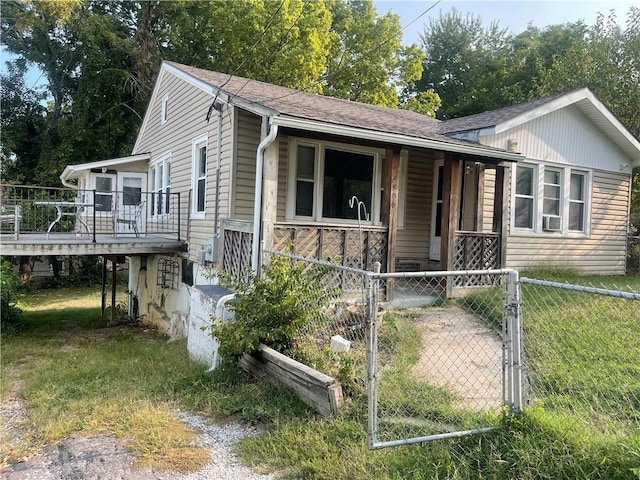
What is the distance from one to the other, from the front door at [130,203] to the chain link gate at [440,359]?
831 centimetres

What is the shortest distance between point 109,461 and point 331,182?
655cm

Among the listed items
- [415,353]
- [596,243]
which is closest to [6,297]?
[415,353]

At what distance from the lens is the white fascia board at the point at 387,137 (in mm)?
6449

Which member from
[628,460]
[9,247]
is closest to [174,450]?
[628,460]

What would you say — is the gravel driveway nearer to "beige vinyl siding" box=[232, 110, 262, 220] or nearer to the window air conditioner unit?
"beige vinyl siding" box=[232, 110, 262, 220]

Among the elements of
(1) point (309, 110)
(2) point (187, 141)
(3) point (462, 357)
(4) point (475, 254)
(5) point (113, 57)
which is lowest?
(3) point (462, 357)

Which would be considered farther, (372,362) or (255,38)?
(255,38)

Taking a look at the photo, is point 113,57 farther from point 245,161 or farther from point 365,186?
point 365,186

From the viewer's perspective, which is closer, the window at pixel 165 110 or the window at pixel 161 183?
the window at pixel 161 183

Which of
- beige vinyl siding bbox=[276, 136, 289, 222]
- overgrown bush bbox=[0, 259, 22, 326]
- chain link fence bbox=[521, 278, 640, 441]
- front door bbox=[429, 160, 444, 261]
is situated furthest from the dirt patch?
overgrown bush bbox=[0, 259, 22, 326]

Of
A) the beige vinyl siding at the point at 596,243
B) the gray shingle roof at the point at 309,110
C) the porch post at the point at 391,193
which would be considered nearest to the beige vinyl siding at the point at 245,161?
the gray shingle roof at the point at 309,110

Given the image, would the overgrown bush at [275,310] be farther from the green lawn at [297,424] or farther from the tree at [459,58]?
the tree at [459,58]

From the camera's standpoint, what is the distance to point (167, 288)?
11.6 m

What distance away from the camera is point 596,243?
11.7 meters
